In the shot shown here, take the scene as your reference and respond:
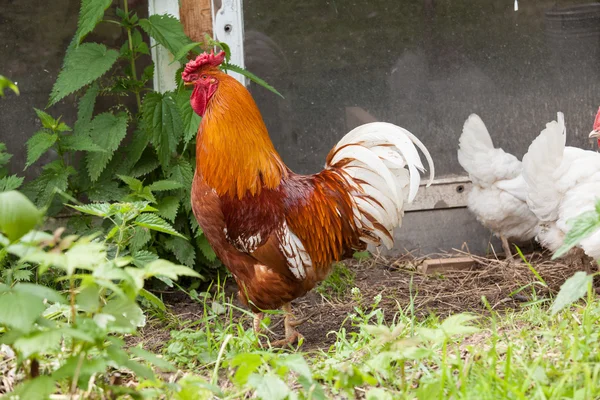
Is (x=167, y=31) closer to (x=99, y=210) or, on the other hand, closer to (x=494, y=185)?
(x=99, y=210)

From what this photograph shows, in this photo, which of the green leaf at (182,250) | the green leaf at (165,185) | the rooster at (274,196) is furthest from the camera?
the green leaf at (182,250)

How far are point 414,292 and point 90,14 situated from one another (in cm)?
272

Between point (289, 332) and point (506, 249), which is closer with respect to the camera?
point (289, 332)

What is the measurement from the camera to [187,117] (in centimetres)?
428

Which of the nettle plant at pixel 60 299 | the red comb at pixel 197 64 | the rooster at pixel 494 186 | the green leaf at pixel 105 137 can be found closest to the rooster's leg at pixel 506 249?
the rooster at pixel 494 186

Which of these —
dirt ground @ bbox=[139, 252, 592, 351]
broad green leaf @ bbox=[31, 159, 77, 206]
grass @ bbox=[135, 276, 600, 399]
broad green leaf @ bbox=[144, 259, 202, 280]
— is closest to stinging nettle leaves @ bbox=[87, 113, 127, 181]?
broad green leaf @ bbox=[31, 159, 77, 206]

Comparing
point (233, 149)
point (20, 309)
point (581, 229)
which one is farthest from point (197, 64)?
point (581, 229)

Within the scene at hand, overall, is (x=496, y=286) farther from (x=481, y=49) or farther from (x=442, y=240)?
(x=481, y=49)

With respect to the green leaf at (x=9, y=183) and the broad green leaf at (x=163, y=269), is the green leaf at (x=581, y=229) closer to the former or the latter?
the broad green leaf at (x=163, y=269)

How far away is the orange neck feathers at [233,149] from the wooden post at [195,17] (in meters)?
1.14

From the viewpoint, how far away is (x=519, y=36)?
535 cm

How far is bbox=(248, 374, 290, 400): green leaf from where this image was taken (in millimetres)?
2000

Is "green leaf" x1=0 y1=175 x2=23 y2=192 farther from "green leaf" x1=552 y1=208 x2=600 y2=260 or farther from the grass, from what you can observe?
"green leaf" x1=552 y1=208 x2=600 y2=260

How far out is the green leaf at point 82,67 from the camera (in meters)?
4.14
